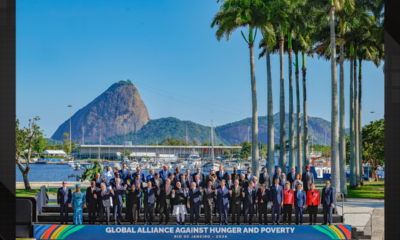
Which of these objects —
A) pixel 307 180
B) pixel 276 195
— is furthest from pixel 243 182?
pixel 307 180

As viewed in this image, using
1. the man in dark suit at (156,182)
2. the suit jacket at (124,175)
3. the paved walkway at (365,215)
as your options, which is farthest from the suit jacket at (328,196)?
the suit jacket at (124,175)

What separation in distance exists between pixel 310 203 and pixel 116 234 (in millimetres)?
7613

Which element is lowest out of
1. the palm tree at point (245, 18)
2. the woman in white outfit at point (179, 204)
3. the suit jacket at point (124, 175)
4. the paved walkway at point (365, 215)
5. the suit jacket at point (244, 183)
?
the paved walkway at point (365, 215)

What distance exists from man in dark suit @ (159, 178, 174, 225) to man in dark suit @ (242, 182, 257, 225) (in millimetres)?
3002

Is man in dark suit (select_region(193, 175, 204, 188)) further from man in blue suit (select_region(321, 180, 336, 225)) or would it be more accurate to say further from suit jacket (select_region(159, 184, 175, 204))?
man in blue suit (select_region(321, 180, 336, 225))

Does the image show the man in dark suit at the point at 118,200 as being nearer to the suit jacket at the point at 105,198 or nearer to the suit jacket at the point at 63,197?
the suit jacket at the point at 105,198

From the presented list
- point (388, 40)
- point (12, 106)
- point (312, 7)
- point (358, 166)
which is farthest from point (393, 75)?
point (358, 166)

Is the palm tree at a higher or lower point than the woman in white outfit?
higher

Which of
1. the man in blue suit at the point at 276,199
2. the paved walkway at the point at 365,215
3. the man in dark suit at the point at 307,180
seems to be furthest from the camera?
the man in dark suit at the point at 307,180

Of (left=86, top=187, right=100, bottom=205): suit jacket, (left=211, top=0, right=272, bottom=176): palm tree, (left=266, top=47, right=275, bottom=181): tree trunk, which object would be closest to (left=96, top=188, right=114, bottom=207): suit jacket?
(left=86, top=187, right=100, bottom=205): suit jacket

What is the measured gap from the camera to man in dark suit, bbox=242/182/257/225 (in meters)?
15.3

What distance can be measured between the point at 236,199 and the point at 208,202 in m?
1.14

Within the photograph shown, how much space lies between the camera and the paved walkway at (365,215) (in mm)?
15710

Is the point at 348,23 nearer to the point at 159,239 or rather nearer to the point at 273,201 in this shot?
the point at 273,201
